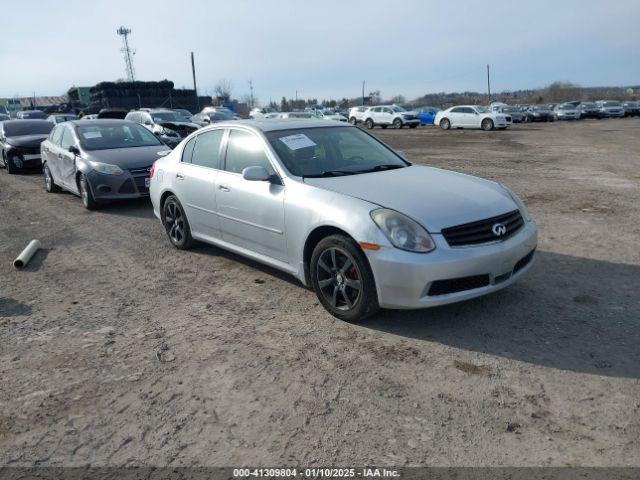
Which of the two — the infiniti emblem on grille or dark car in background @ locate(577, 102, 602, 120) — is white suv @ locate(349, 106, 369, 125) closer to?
dark car in background @ locate(577, 102, 602, 120)

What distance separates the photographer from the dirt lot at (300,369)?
2.77 m

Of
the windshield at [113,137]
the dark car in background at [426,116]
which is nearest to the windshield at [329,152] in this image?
the windshield at [113,137]

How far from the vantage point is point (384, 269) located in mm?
3793

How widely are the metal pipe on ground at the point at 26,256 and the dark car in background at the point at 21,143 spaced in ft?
29.6

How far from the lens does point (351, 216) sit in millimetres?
3996

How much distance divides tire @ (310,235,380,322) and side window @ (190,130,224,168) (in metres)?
1.94

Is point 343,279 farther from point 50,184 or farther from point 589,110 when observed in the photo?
point 589,110

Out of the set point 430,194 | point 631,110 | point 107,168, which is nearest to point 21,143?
point 107,168

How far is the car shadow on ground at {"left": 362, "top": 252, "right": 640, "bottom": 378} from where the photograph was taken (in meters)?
3.54

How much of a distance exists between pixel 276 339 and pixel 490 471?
1.90m

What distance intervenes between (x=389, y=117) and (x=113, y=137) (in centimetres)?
2994

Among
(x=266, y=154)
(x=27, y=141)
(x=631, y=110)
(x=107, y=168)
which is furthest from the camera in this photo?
(x=631, y=110)

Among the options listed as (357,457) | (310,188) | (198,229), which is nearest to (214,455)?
(357,457)

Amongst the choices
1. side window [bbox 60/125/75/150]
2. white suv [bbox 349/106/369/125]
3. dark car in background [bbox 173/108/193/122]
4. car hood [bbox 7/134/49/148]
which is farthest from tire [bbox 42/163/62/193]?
white suv [bbox 349/106/369/125]
